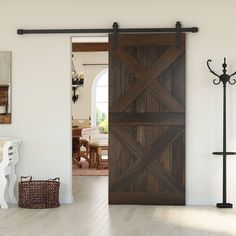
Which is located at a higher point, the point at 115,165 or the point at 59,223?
the point at 115,165

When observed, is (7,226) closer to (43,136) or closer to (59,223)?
(59,223)

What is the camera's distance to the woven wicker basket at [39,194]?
7.46m

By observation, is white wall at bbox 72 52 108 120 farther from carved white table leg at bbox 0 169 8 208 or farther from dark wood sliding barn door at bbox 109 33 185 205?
carved white table leg at bbox 0 169 8 208

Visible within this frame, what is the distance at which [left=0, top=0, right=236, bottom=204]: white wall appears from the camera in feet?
25.2

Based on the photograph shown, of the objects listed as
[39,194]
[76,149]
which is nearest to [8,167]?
[39,194]

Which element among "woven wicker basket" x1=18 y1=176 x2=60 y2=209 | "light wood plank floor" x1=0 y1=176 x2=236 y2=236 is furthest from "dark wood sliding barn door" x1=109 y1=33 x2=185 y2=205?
"woven wicker basket" x1=18 y1=176 x2=60 y2=209

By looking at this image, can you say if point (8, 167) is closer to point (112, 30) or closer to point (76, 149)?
point (112, 30)

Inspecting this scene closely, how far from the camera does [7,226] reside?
614 cm

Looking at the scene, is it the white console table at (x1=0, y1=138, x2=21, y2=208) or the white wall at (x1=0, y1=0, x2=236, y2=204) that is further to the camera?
the white wall at (x1=0, y1=0, x2=236, y2=204)

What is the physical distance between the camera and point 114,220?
6516mm

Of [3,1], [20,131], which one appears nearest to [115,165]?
[20,131]

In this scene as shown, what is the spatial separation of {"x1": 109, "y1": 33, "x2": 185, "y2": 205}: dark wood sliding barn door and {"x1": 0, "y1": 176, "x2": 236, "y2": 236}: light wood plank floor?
0.28 meters

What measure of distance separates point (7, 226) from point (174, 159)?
242 cm

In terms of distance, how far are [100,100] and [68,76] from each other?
831 centimetres
